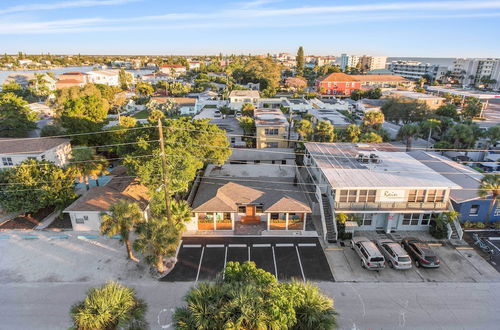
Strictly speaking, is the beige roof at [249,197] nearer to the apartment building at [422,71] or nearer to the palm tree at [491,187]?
the palm tree at [491,187]

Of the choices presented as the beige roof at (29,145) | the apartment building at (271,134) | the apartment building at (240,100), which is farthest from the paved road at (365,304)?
the apartment building at (240,100)

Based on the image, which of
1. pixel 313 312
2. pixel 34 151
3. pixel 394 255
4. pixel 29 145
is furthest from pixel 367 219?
pixel 29 145

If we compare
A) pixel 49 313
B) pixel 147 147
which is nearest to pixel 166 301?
pixel 49 313

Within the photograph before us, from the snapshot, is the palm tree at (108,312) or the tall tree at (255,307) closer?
the tall tree at (255,307)

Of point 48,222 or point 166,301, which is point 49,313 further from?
point 48,222

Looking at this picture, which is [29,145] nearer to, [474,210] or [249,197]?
[249,197]
